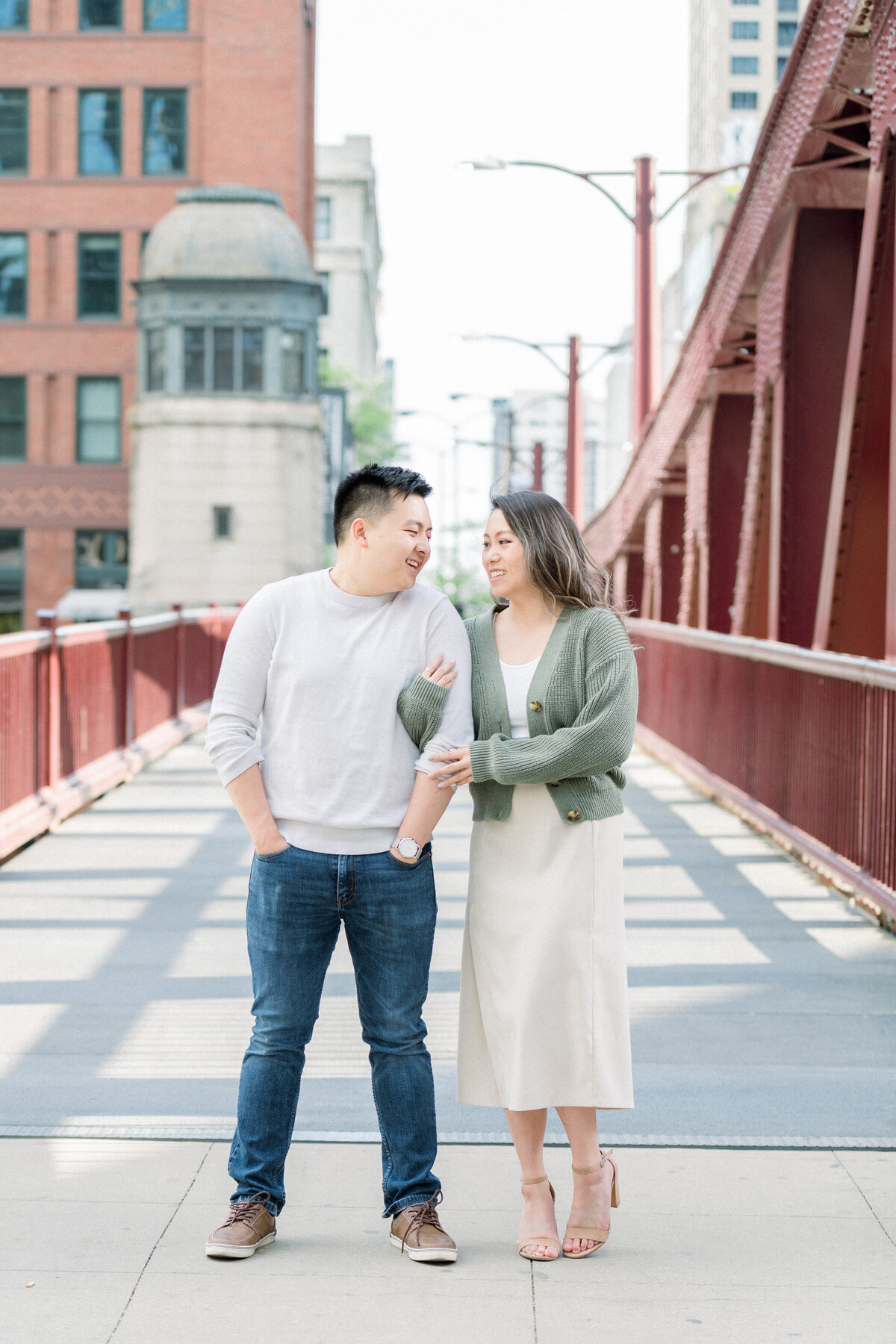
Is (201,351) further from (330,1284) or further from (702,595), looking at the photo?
(330,1284)

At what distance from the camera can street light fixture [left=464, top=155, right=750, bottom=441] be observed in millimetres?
21688

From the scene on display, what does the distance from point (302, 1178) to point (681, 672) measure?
9820 millimetres

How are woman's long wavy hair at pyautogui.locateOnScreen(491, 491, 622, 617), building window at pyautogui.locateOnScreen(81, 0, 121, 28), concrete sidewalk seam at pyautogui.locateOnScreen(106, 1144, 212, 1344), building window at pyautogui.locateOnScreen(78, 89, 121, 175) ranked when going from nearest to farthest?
concrete sidewalk seam at pyautogui.locateOnScreen(106, 1144, 212, 1344) < woman's long wavy hair at pyautogui.locateOnScreen(491, 491, 622, 617) < building window at pyautogui.locateOnScreen(81, 0, 121, 28) < building window at pyautogui.locateOnScreen(78, 89, 121, 175)

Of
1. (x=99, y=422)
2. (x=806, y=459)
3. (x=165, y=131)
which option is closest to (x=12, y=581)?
Result: (x=99, y=422)

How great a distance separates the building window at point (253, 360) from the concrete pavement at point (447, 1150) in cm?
3139

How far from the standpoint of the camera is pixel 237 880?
8148mm

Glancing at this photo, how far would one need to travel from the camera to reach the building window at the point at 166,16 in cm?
4134

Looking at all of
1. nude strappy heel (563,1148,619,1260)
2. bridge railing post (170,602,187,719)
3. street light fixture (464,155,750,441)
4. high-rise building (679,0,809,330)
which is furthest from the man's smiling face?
high-rise building (679,0,809,330)

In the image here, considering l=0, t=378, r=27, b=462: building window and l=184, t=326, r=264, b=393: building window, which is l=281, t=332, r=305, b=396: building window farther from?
l=0, t=378, r=27, b=462: building window

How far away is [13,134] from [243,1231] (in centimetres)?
4282

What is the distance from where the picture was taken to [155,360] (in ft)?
126

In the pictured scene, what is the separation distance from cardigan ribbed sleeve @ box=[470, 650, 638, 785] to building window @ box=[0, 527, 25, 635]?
39.7 meters

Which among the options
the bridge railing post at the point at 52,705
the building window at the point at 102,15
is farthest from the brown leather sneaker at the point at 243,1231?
the building window at the point at 102,15

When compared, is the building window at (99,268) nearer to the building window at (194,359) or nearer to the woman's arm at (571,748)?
the building window at (194,359)
